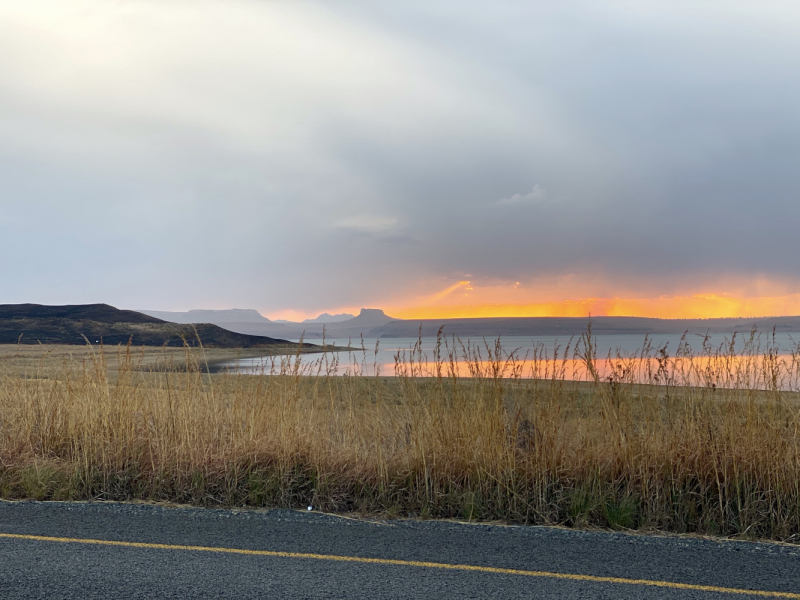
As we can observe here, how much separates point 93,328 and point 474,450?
101392 millimetres

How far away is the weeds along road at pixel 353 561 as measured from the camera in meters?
4.14

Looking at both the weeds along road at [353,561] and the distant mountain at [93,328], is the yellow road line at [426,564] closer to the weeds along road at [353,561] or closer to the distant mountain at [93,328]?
the weeds along road at [353,561]

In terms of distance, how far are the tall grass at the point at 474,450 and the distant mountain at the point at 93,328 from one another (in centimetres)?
7710

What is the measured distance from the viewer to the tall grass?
6055mm

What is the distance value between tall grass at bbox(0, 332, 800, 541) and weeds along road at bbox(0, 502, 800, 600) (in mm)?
586

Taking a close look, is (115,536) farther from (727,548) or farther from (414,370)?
(727,548)

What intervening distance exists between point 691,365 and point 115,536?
7.05 meters

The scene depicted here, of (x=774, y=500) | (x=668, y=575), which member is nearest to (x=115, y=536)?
(x=668, y=575)

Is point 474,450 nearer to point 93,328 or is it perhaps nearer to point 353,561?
point 353,561

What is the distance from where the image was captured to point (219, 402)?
8.01 metres

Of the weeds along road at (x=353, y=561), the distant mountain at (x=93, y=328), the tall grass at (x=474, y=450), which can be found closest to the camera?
the weeds along road at (x=353, y=561)

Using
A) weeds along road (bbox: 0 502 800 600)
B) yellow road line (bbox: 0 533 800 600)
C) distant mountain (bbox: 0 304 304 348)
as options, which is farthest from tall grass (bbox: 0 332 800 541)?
distant mountain (bbox: 0 304 304 348)

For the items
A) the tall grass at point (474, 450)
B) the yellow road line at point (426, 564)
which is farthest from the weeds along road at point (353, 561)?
the tall grass at point (474, 450)

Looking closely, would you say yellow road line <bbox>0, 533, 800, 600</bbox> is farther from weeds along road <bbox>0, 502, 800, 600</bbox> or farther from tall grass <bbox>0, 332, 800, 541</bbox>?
tall grass <bbox>0, 332, 800, 541</bbox>
